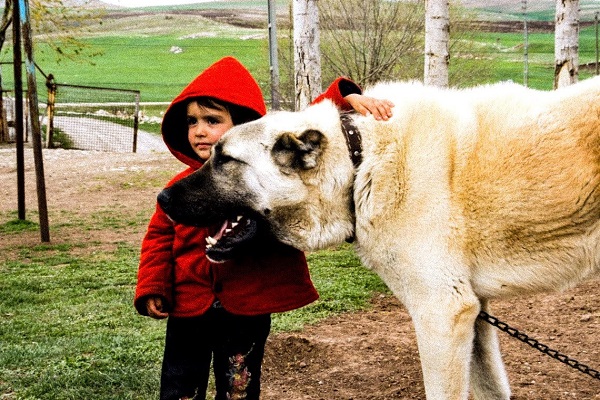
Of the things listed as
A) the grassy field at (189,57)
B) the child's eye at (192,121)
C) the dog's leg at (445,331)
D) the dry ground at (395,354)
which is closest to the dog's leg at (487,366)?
the dog's leg at (445,331)

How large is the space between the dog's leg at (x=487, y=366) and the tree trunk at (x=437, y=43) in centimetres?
534

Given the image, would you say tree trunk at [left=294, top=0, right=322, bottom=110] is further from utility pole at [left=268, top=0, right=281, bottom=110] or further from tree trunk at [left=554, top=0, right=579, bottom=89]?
utility pole at [left=268, top=0, right=281, bottom=110]

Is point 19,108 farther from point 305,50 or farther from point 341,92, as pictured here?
point 341,92

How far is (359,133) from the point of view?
11.1ft

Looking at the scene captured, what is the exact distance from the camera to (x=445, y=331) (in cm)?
319

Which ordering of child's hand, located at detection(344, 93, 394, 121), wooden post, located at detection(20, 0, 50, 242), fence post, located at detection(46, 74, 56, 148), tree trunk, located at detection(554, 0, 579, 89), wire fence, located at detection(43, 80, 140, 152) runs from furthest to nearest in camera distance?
wire fence, located at detection(43, 80, 140, 152), fence post, located at detection(46, 74, 56, 148), wooden post, located at detection(20, 0, 50, 242), tree trunk, located at detection(554, 0, 579, 89), child's hand, located at detection(344, 93, 394, 121)

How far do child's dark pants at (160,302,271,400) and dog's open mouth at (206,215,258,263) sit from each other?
280 millimetres

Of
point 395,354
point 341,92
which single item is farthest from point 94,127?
point 341,92

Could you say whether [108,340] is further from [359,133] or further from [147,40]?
[147,40]

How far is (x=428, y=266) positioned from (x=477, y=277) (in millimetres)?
268

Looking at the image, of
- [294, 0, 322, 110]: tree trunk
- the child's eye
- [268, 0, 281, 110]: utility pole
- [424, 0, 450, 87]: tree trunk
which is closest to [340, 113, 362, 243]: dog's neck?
the child's eye

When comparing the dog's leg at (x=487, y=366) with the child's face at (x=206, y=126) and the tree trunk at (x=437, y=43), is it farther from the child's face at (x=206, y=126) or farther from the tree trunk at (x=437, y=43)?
the tree trunk at (x=437, y=43)

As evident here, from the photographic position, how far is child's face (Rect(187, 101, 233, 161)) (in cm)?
358

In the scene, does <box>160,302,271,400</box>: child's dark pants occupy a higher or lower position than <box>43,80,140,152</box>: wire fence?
higher
